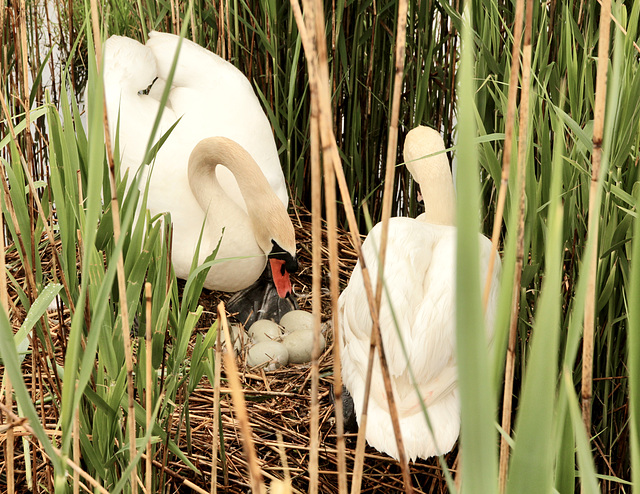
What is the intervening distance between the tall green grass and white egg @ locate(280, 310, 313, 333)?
1.68ft

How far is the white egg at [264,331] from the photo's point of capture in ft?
7.04

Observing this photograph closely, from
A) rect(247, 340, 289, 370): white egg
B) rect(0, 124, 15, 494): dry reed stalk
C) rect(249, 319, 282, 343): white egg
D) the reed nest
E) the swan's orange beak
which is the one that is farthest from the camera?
the swan's orange beak

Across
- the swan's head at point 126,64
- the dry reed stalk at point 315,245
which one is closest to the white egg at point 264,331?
the swan's head at point 126,64

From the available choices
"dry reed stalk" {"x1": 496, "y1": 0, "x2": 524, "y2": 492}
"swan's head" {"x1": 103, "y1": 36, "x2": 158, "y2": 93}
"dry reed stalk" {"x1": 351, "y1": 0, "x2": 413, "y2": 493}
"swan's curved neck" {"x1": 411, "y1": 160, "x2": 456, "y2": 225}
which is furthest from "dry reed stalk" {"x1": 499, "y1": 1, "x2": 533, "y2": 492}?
"swan's head" {"x1": 103, "y1": 36, "x2": 158, "y2": 93}

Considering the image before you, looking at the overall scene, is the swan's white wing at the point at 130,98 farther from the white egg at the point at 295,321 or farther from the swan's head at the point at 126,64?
the white egg at the point at 295,321

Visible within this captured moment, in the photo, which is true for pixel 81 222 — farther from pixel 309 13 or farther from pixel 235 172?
pixel 235 172

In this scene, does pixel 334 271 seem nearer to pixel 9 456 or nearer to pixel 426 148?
pixel 9 456

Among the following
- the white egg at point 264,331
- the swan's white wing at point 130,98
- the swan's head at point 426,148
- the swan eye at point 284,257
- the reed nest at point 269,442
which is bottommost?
the reed nest at point 269,442

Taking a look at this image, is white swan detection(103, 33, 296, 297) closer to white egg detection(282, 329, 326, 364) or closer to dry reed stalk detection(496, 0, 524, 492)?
white egg detection(282, 329, 326, 364)

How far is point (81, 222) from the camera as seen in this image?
45.9 inches

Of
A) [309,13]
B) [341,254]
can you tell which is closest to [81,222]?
[309,13]

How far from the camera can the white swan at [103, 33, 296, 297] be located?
221cm

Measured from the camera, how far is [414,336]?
1468 millimetres

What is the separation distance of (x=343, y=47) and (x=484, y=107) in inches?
29.3
